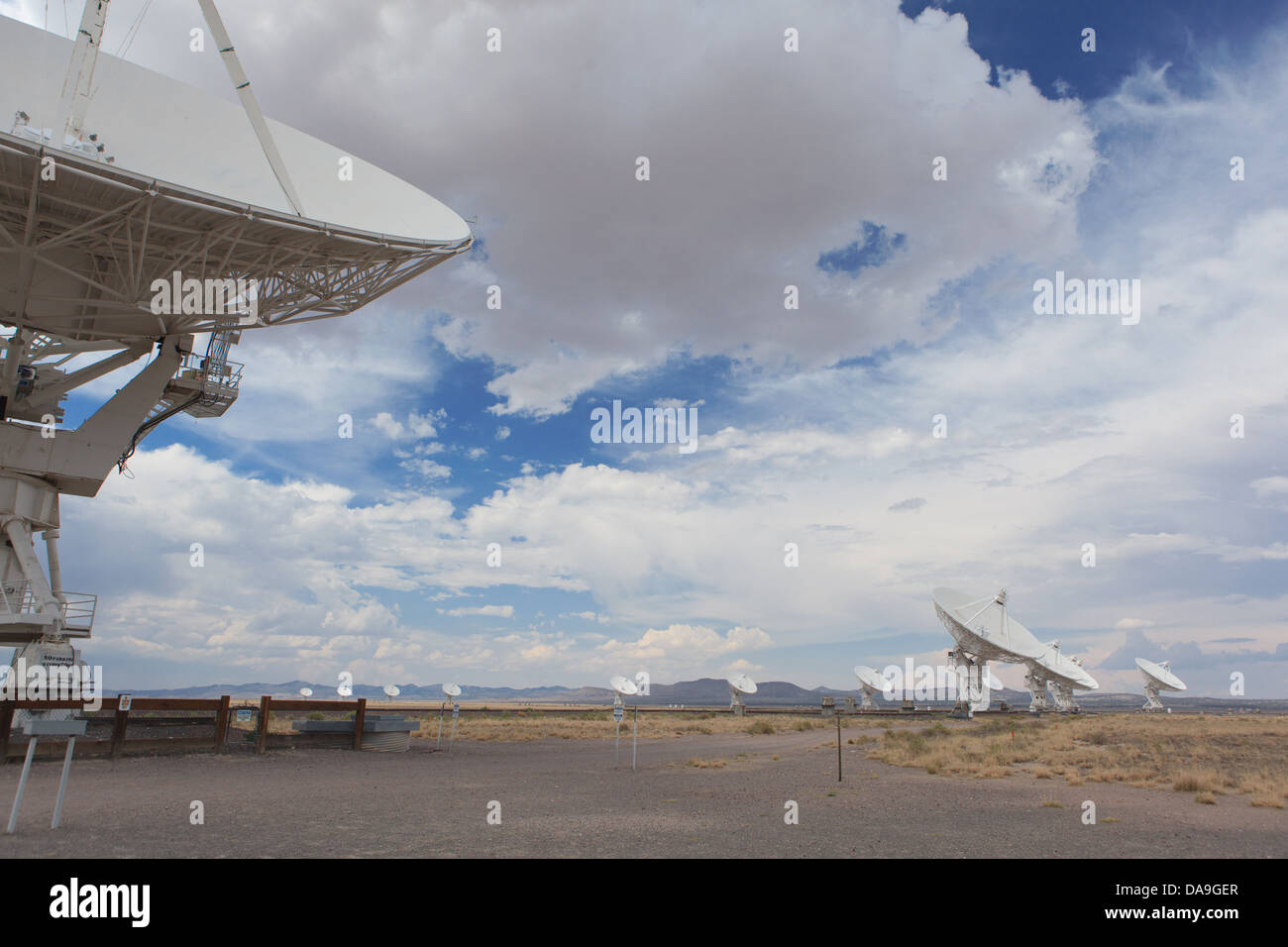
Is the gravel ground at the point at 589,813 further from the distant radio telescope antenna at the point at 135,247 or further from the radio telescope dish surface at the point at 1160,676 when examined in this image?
the radio telescope dish surface at the point at 1160,676

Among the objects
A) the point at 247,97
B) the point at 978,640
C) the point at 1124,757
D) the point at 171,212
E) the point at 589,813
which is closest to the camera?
the point at 589,813

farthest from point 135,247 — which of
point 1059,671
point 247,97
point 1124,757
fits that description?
point 1059,671

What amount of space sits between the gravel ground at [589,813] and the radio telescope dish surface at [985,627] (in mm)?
31086

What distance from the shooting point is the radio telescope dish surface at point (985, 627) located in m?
50.7

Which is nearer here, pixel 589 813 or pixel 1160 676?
pixel 589 813

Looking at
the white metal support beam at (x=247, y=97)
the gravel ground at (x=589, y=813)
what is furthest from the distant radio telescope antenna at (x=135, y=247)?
the gravel ground at (x=589, y=813)

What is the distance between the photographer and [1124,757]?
24219 mm

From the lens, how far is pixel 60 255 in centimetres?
2028

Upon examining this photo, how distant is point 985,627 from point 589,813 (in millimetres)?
45959

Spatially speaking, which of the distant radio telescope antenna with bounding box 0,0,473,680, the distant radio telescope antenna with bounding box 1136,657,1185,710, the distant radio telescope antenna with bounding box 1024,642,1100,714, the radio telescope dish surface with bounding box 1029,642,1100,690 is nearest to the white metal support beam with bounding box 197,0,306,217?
the distant radio telescope antenna with bounding box 0,0,473,680

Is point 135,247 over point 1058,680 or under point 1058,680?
over

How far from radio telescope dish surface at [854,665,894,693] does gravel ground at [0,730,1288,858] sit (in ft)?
140

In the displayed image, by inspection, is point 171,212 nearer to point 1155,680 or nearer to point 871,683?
point 871,683
